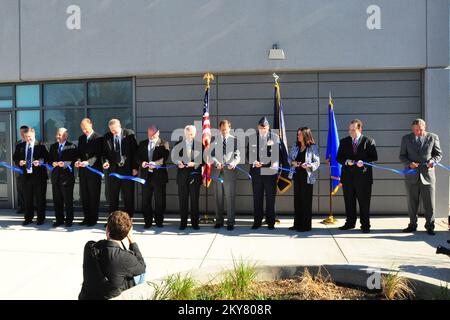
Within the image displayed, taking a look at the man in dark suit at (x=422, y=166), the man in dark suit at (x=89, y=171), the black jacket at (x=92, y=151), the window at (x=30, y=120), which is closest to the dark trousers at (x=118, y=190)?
the man in dark suit at (x=89, y=171)

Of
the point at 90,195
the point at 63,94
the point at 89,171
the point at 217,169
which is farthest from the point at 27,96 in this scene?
the point at 217,169

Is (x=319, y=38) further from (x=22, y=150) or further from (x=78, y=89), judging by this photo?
(x=22, y=150)

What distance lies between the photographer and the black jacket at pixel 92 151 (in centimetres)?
802

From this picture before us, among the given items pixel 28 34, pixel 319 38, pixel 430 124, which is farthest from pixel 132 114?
pixel 430 124

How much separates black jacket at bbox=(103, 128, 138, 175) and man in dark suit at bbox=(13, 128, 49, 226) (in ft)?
4.23

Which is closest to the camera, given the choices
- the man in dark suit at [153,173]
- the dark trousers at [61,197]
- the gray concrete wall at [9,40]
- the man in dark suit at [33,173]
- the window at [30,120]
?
the man in dark suit at [153,173]

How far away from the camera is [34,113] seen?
9.98 m

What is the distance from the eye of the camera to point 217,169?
7820 millimetres

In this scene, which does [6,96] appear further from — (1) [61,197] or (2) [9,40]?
(1) [61,197]

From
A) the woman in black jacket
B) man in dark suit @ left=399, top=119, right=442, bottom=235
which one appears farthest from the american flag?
the woman in black jacket

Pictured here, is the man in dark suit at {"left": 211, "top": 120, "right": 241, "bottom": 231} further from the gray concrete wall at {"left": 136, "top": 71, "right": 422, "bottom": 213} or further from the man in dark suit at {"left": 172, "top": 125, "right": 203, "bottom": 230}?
the gray concrete wall at {"left": 136, "top": 71, "right": 422, "bottom": 213}

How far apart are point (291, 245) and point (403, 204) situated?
351 cm

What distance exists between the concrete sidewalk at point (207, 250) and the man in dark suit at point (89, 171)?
355mm

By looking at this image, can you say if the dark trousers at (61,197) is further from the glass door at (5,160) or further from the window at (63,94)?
the glass door at (5,160)
